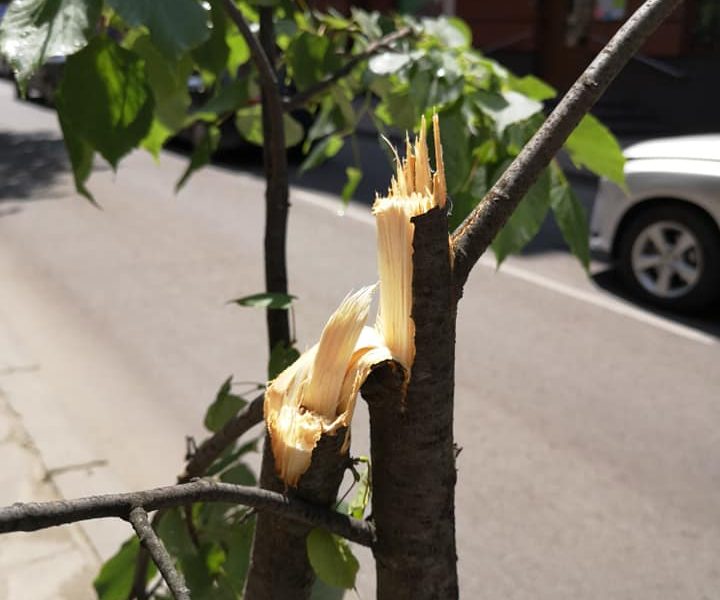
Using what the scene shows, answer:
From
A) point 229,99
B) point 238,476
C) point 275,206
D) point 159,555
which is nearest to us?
point 159,555

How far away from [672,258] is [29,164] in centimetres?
980

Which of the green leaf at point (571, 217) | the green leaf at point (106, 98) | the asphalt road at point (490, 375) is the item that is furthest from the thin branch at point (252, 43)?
the asphalt road at point (490, 375)

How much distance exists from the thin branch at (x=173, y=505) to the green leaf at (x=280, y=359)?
464 mm

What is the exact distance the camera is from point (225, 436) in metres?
1.31

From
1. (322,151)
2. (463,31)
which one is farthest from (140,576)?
(463,31)

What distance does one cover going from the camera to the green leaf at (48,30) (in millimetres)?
969

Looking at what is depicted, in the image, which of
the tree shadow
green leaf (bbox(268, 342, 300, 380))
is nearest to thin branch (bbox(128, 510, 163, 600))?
green leaf (bbox(268, 342, 300, 380))

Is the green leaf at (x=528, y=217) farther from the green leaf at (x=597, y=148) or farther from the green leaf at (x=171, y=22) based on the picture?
the green leaf at (x=171, y=22)

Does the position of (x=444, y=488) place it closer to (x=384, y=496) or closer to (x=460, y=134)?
(x=384, y=496)

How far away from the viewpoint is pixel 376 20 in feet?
6.33

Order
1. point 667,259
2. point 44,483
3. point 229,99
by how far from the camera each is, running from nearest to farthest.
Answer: point 229,99 → point 44,483 → point 667,259

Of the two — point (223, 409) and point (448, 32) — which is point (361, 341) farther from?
point (448, 32)

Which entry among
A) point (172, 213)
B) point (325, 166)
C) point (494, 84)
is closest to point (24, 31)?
point (494, 84)

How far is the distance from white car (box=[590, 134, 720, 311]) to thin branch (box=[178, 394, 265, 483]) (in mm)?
5627
